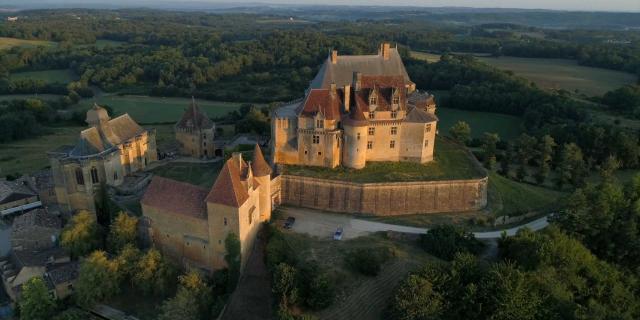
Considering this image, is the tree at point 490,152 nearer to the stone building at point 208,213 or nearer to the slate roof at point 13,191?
the stone building at point 208,213

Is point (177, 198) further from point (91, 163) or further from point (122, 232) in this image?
point (91, 163)

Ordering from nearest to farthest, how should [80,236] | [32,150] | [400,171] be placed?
1. [80,236]
2. [400,171]
3. [32,150]

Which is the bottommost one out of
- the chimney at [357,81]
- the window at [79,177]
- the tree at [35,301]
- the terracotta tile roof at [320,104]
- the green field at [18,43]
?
the tree at [35,301]

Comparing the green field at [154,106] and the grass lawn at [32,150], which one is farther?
the green field at [154,106]

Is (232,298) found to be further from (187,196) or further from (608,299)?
(608,299)

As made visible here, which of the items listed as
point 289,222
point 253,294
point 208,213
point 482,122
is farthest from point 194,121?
point 482,122

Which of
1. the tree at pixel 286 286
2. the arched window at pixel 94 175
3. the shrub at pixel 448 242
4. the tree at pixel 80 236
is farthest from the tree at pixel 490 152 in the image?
the arched window at pixel 94 175
